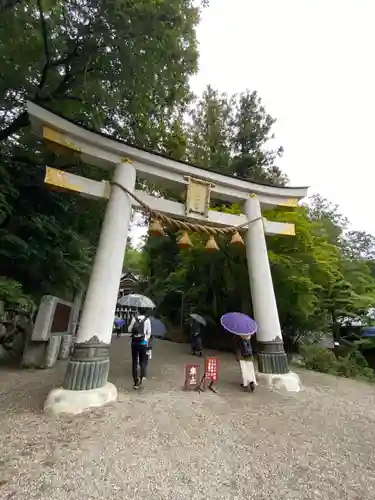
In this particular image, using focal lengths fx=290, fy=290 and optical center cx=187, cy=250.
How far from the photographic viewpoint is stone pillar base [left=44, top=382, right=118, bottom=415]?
3922mm

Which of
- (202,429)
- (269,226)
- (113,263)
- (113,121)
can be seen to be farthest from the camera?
(113,121)

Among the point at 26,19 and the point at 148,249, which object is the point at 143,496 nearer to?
the point at 26,19

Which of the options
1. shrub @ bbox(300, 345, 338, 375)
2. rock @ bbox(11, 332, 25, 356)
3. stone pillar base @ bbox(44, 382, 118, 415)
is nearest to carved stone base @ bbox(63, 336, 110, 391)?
stone pillar base @ bbox(44, 382, 118, 415)

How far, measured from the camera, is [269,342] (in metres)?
5.99

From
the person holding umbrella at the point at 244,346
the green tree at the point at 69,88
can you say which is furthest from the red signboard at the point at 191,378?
the green tree at the point at 69,88

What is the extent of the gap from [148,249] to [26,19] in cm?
1183

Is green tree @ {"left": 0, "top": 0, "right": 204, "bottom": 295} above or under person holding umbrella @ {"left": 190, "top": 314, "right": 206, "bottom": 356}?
above

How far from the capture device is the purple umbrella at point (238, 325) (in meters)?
5.26

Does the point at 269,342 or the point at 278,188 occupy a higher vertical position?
the point at 278,188

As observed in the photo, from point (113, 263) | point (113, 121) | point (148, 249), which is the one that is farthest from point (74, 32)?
point (148, 249)

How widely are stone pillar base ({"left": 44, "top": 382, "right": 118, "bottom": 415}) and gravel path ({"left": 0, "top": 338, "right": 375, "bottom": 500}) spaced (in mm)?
159

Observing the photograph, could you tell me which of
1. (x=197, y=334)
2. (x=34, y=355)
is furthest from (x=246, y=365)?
(x=34, y=355)

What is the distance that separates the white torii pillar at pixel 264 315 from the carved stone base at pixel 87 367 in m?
3.20

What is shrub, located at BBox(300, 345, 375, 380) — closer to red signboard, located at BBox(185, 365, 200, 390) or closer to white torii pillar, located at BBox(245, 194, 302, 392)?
white torii pillar, located at BBox(245, 194, 302, 392)
